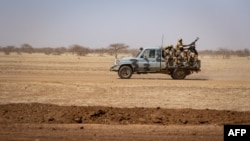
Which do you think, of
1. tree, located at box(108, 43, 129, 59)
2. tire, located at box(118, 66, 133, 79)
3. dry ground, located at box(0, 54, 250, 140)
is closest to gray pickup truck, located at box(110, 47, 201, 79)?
tire, located at box(118, 66, 133, 79)

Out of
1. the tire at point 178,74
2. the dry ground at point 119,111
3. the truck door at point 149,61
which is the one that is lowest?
the dry ground at point 119,111

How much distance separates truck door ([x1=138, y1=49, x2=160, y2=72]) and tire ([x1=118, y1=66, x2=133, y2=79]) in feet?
2.17

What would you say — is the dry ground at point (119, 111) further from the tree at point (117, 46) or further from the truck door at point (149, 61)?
the tree at point (117, 46)

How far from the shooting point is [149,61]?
1104 inches

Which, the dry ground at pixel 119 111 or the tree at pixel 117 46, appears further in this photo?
the tree at pixel 117 46

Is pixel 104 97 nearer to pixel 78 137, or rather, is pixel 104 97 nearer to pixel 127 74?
pixel 78 137

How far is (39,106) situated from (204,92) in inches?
Answer: 335

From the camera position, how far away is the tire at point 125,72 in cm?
2828

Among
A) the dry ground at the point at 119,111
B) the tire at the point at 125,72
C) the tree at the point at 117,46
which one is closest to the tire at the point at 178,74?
the tire at the point at 125,72

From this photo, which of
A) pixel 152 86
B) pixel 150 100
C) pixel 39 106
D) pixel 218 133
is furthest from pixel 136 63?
pixel 218 133

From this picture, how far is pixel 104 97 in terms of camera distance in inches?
746

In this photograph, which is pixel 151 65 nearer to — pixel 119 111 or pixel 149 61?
pixel 149 61

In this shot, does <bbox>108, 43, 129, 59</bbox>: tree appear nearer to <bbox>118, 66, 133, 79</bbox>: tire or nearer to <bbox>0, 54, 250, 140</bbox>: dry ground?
<bbox>118, 66, 133, 79</bbox>: tire

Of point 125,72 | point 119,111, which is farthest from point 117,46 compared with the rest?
point 119,111
